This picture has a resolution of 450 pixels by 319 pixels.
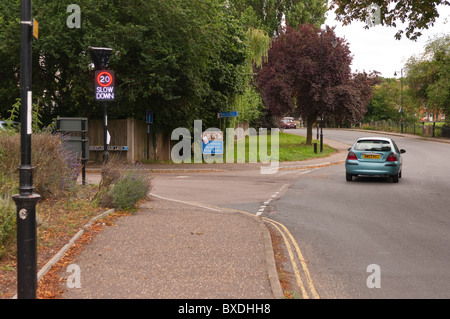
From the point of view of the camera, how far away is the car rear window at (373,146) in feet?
54.1

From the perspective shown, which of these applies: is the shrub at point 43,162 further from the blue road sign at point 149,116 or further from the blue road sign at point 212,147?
the blue road sign at point 212,147

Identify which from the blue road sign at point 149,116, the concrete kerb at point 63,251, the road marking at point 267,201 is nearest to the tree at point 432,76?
→ the blue road sign at point 149,116

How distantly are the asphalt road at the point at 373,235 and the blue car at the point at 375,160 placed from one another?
48 cm

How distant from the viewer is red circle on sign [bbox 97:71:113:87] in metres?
12.1

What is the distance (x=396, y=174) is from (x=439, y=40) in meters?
37.6

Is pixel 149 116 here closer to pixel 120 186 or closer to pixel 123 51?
pixel 123 51

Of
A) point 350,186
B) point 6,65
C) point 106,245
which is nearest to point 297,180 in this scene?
point 350,186

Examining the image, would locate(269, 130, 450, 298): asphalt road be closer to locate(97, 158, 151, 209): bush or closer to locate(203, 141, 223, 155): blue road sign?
locate(97, 158, 151, 209): bush

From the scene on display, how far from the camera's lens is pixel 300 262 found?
21.5 ft

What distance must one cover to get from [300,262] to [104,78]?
776cm

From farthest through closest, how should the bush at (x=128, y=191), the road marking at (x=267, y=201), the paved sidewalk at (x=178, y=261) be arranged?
the road marking at (x=267, y=201)
the bush at (x=128, y=191)
the paved sidewalk at (x=178, y=261)

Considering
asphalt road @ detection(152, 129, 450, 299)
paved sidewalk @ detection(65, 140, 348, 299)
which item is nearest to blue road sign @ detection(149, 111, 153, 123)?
asphalt road @ detection(152, 129, 450, 299)

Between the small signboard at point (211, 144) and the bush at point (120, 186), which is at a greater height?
the small signboard at point (211, 144)

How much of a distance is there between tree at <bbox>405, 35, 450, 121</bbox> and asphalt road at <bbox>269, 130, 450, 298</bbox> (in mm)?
32478
